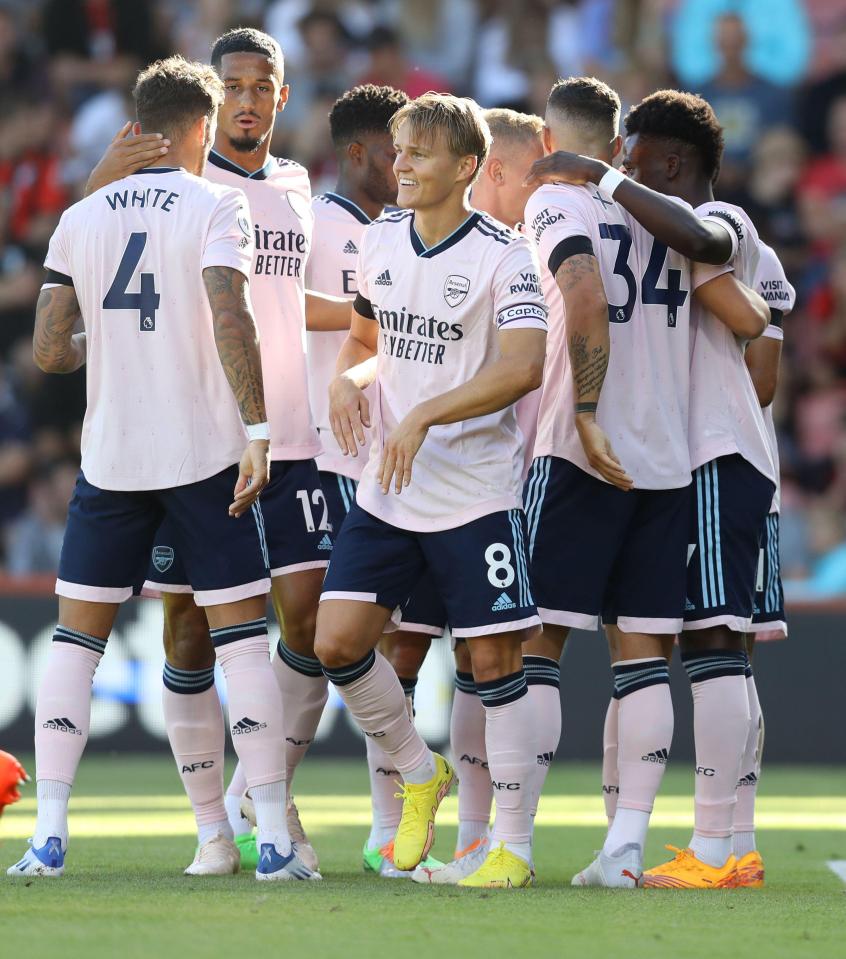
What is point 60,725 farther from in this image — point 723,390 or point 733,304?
point 733,304

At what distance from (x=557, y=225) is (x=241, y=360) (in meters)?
1.07

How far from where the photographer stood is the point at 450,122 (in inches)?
199

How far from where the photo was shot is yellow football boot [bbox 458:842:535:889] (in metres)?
4.90

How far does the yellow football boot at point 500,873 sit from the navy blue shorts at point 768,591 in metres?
1.32

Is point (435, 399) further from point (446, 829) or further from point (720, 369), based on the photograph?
point (446, 829)

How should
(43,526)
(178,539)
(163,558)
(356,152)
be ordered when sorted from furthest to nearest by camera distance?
(43,526)
(356,152)
(163,558)
(178,539)

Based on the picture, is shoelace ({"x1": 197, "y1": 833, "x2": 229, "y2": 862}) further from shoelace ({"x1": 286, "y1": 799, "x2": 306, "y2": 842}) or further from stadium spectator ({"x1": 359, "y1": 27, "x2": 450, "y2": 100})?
stadium spectator ({"x1": 359, "y1": 27, "x2": 450, "y2": 100})

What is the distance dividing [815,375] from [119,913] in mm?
9330

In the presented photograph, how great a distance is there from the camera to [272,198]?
19.4 ft

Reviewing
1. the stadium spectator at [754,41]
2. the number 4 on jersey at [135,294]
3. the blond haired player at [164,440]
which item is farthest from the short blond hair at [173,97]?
the stadium spectator at [754,41]

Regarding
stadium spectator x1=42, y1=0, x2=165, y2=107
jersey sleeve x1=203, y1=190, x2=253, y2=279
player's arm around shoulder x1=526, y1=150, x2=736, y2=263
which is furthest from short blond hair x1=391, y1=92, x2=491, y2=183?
stadium spectator x1=42, y1=0, x2=165, y2=107

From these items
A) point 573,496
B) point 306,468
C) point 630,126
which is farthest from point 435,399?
point 630,126

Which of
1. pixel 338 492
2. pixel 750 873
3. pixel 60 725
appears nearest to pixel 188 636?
pixel 60 725

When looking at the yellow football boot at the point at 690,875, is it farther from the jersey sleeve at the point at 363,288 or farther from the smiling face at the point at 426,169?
the smiling face at the point at 426,169
